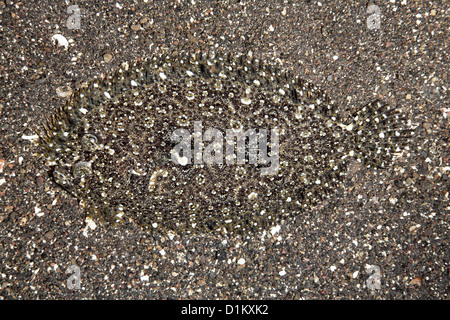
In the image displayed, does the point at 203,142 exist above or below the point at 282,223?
above

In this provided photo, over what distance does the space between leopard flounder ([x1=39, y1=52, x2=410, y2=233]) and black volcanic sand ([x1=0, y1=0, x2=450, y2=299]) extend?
0.08 m

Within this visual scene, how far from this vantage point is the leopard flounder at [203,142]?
1.53 meters

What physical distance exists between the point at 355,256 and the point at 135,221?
118 centimetres

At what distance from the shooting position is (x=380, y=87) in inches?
69.5

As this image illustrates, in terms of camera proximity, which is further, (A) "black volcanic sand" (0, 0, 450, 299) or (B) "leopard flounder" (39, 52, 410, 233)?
(A) "black volcanic sand" (0, 0, 450, 299)

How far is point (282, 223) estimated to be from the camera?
1.73 metres

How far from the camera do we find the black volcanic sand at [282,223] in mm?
1666

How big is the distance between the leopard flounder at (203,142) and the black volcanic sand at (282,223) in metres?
0.08

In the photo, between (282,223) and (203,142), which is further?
(282,223)

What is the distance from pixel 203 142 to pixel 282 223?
626 millimetres

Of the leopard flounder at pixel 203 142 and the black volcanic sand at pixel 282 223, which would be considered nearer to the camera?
the leopard flounder at pixel 203 142

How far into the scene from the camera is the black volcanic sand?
1666 mm

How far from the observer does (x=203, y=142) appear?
59.0 inches
